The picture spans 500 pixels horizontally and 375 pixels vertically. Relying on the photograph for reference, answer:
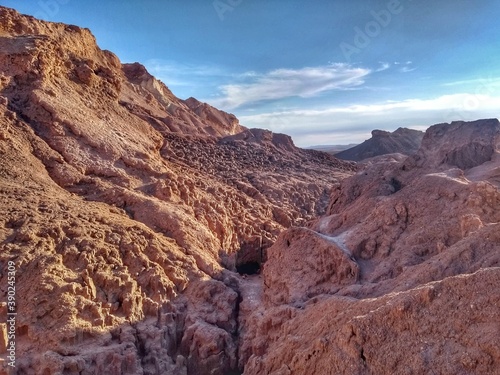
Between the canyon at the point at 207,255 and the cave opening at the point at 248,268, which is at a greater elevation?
the canyon at the point at 207,255

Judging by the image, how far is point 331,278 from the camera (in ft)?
30.2

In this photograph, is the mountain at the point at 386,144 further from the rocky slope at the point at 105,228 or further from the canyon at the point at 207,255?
the canyon at the point at 207,255

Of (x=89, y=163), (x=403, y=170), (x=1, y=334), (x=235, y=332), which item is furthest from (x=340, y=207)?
(x=1, y=334)

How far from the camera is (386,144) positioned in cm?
4806

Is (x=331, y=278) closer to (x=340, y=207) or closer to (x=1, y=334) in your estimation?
(x=340, y=207)

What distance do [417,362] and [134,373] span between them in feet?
15.8

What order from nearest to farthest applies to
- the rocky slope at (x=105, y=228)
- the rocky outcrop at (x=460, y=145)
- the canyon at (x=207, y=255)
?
the canyon at (x=207, y=255) → the rocky slope at (x=105, y=228) → the rocky outcrop at (x=460, y=145)

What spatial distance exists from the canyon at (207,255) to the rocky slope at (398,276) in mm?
27

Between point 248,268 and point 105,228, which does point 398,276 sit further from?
point 248,268

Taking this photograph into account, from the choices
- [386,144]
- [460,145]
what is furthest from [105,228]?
[386,144]

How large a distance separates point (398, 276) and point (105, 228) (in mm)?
6329

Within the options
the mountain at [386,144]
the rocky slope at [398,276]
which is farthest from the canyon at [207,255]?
the mountain at [386,144]

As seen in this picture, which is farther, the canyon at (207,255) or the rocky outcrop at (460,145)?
the rocky outcrop at (460,145)

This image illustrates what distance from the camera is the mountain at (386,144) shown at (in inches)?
1865
